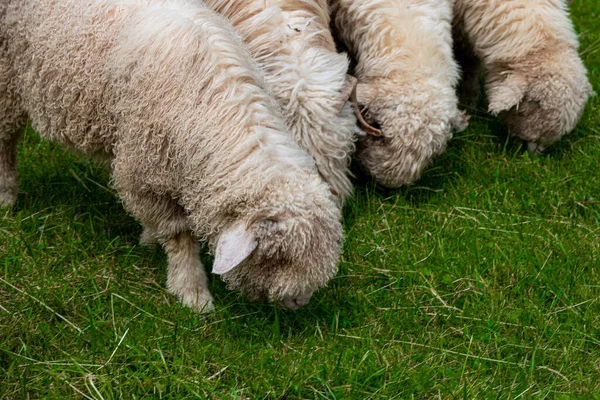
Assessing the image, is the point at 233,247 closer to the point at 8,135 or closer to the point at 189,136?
the point at 189,136

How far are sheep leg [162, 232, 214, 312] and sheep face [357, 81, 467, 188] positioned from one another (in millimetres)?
1308

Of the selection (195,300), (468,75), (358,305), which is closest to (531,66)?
(468,75)

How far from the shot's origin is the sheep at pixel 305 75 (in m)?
4.15

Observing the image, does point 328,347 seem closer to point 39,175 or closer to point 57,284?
point 57,284

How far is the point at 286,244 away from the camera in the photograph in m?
3.48

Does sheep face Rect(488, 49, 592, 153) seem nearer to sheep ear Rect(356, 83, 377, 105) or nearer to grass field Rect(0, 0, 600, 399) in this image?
grass field Rect(0, 0, 600, 399)

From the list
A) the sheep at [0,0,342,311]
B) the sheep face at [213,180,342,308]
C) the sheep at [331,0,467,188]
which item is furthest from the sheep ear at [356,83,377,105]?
the sheep face at [213,180,342,308]

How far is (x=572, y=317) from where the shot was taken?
403 cm

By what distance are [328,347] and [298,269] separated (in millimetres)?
421

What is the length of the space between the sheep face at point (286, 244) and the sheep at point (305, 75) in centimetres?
61

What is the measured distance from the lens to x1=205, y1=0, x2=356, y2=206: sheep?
163 inches

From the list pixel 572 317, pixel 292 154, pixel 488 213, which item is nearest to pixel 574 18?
pixel 488 213

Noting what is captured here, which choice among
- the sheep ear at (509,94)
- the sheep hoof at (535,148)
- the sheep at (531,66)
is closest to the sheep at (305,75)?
the sheep ear at (509,94)

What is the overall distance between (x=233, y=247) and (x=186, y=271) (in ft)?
2.28
